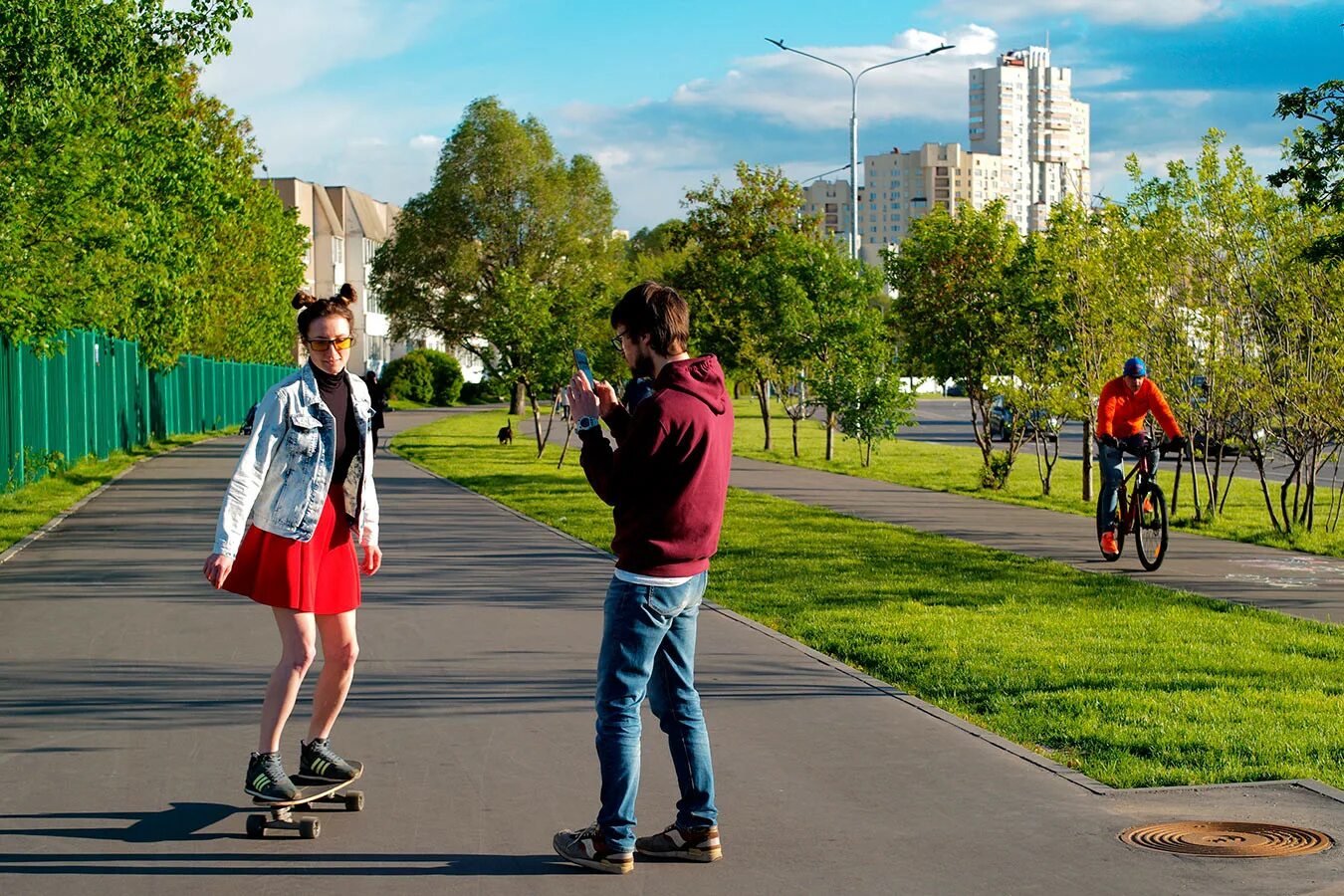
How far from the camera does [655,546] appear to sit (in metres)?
4.98

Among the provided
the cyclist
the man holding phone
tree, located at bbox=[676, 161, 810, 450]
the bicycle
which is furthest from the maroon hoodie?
tree, located at bbox=[676, 161, 810, 450]

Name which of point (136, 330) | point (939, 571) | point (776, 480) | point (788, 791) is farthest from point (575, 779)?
point (136, 330)

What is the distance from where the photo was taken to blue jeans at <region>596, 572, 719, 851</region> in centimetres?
503

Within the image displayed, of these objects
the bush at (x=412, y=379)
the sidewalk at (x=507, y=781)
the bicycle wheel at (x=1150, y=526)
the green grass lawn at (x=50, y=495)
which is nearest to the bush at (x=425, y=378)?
the bush at (x=412, y=379)

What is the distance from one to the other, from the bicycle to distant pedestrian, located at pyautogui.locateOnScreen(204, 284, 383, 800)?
8904 millimetres

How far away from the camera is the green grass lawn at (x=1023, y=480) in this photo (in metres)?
16.4

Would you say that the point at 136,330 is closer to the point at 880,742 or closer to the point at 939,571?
the point at 939,571

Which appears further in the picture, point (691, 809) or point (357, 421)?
point (357, 421)

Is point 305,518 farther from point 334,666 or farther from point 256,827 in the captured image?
point 256,827

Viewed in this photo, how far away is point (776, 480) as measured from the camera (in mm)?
25484

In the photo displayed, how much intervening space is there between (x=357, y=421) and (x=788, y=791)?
208 cm

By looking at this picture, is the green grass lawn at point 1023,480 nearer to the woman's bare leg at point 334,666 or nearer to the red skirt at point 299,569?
the woman's bare leg at point 334,666

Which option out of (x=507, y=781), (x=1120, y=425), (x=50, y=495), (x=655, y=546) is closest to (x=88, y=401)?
(x=50, y=495)

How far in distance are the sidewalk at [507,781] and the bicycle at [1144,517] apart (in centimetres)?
456
